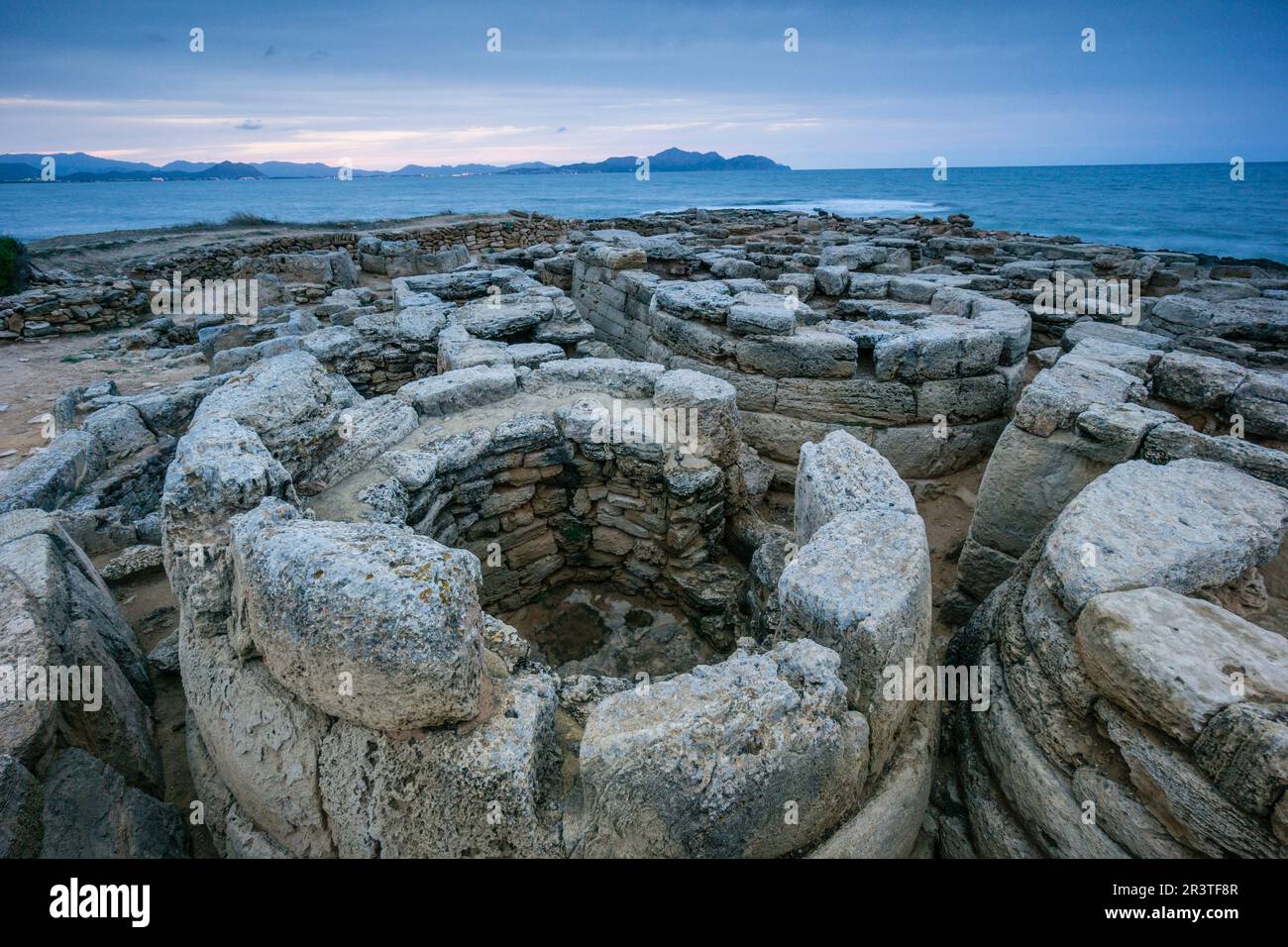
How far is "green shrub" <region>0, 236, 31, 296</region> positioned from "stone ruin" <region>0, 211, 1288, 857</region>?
11614 millimetres

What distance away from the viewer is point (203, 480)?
3121 millimetres

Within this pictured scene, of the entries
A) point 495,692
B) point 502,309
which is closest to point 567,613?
point 495,692

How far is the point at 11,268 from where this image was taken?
1358 cm

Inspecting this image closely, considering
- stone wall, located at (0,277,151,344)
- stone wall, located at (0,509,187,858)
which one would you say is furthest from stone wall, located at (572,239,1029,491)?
stone wall, located at (0,277,151,344)

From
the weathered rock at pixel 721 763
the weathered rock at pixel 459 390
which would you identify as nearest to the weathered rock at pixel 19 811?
the weathered rock at pixel 721 763

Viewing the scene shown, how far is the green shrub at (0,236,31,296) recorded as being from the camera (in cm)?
1339

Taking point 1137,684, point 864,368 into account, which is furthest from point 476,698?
point 864,368

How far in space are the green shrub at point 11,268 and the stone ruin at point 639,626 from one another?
38.1ft

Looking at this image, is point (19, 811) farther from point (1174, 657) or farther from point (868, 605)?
point (1174, 657)

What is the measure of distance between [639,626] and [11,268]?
17.1 meters

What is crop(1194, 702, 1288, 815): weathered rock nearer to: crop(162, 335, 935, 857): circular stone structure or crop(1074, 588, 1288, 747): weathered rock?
crop(1074, 588, 1288, 747): weathered rock

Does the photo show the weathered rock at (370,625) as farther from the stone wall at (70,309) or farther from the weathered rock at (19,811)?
the stone wall at (70,309)

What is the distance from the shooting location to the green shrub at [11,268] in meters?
13.4

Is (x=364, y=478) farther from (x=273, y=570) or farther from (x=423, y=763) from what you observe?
(x=423, y=763)
